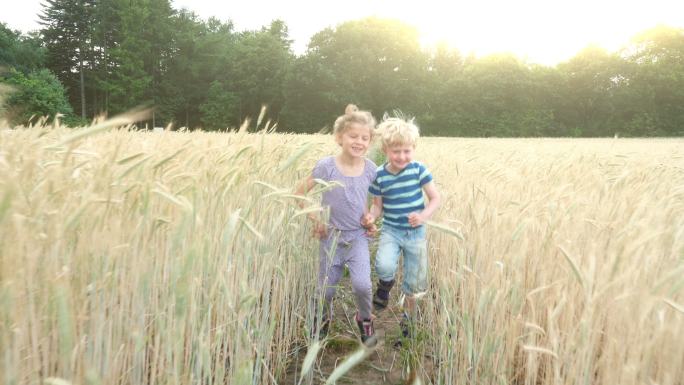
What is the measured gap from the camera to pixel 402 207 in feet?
9.59

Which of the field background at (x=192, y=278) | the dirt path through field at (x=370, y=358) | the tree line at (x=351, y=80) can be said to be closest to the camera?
the field background at (x=192, y=278)

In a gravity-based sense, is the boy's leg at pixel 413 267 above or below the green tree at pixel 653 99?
below

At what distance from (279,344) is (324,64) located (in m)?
35.7

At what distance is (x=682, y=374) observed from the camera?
1.39 meters

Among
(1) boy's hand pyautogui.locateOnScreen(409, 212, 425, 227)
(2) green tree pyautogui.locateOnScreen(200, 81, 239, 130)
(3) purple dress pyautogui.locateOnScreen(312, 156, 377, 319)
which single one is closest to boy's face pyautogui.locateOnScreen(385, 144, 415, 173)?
(3) purple dress pyautogui.locateOnScreen(312, 156, 377, 319)

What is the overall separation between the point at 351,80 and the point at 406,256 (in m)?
34.6

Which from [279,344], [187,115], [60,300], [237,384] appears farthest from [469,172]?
[187,115]

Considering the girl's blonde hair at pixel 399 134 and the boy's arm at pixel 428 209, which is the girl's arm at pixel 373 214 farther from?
the girl's blonde hair at pixel 399 134

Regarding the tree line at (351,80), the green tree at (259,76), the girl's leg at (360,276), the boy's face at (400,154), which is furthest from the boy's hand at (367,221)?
the green tree at (259,76)

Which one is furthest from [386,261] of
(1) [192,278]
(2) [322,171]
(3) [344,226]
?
(1) [192,278]

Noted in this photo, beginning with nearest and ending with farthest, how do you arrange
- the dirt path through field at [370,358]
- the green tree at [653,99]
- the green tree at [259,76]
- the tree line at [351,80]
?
the dirt path through field at [370,358] → the green tree at [653,99] → the tree line at [351,80] → the green tree at [259,76]

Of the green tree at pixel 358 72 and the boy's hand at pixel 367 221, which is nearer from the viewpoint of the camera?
A: the boy's hand at pixel 367 221

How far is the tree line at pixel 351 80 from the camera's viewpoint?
3472 centimetres

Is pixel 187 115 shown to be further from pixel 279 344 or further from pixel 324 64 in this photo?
pixel 279 344
